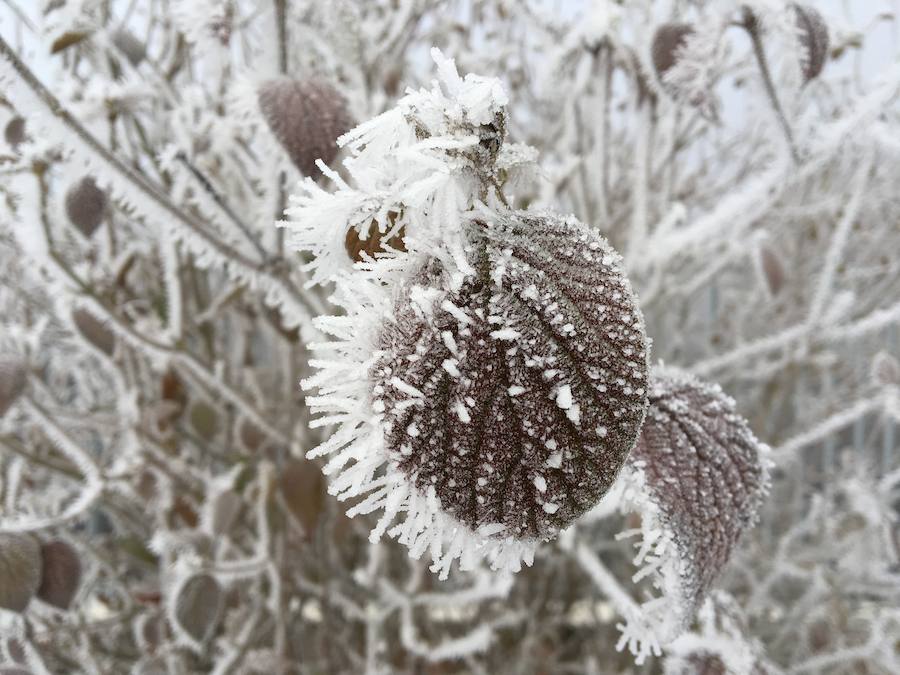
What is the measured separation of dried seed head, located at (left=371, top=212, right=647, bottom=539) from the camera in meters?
0.26

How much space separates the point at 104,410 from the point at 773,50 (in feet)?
4.18

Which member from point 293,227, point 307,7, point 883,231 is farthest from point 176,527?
point 883,231

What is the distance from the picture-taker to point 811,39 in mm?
622

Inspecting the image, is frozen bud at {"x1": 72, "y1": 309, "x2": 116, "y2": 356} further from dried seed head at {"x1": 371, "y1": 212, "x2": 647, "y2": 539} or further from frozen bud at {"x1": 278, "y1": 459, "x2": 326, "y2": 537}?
dried seed head at {"x1": 371, "y1": 212, "x2": 647, "y2": 539}

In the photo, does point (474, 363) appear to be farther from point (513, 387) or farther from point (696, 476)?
point (696, 476)

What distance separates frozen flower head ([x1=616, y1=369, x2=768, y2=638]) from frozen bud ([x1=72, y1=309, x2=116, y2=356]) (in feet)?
2.14

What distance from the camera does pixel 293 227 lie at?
0.96 ft

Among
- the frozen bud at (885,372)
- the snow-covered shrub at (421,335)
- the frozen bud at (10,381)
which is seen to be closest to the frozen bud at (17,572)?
the snow-covered shrub at (421,335)

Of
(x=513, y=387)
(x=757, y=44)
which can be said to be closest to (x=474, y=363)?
(x=513, y=387)

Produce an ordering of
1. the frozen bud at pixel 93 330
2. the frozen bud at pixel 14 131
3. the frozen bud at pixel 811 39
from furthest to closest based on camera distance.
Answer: the frozen bud at pixel 93 330, the frozen bud at pixel 14 131, the frozen bud at pixel 811 39

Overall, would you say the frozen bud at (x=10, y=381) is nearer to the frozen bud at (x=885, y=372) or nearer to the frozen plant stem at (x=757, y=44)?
the frozen plant stem at (x=757, y=44)

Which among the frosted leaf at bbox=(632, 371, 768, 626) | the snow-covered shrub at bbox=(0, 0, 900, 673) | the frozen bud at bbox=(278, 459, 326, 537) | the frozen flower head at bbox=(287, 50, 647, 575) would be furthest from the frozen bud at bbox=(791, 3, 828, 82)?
the frozen bud at bbox=(278, 459, 326, 537)

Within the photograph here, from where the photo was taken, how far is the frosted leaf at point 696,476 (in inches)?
14.0

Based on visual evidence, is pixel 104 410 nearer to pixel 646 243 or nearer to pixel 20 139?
pixel 20 139
